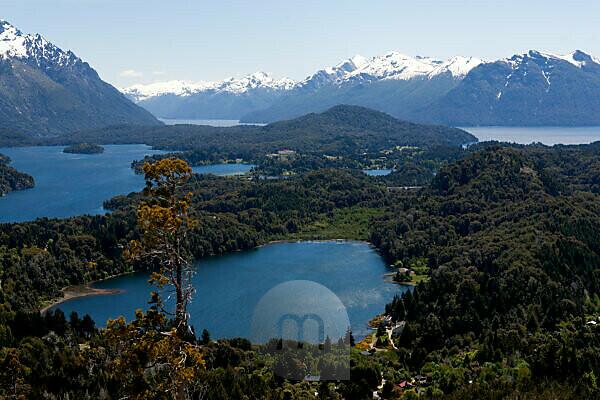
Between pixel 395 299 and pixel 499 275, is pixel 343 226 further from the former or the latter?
pixel 395 299

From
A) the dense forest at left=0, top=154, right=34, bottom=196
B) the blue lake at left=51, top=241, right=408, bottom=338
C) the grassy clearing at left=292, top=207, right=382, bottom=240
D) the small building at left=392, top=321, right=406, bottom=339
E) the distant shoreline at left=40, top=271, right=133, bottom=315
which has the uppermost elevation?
the dense forest at left=0, top=154, right=34, bottom=196

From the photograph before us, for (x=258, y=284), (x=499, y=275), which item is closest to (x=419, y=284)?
(x=499, y=275)

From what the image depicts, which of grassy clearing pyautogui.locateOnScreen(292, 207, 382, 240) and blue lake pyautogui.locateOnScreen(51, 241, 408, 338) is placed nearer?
blue lake pyautogui.locateOnScreen(51, 241, 408, 338)

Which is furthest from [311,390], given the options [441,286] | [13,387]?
[441,286]

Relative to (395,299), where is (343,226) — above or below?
above

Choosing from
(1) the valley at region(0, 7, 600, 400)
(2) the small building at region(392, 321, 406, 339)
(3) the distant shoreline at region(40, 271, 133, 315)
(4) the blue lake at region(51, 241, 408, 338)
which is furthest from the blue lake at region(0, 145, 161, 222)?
(2) the small building at region(392, 321, 406, 339)

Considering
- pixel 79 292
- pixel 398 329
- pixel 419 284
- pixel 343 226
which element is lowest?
pixel 79 292

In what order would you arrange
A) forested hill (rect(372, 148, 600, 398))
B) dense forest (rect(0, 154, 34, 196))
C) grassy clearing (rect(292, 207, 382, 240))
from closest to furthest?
forested hill (rect(372, 148, 600, 398)), grassy clearing (rect(292, 207, 382, 240)), dense forest (rect(0, 154, 34, 196))

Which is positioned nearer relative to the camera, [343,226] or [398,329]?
[398,329]

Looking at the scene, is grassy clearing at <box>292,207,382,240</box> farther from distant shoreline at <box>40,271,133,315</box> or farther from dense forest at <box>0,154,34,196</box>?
dense forest at <box>0,154,34,196</box>
